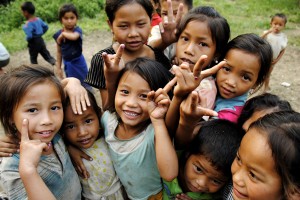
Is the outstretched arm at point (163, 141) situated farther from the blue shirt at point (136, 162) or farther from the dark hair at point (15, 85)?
the dark hair at point (15, 85)

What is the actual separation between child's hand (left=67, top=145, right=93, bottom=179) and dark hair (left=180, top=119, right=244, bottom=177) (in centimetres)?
63

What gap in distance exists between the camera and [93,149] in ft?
6.26

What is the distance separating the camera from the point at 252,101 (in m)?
1.83

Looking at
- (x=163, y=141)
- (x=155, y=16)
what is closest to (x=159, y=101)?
(x=163, y=141)

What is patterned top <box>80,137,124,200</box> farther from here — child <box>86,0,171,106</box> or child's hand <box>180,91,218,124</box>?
child's hand <box>180,91,218,124</box>

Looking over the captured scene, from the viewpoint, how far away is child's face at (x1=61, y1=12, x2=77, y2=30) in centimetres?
489

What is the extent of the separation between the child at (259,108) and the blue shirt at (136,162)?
0.54 metres

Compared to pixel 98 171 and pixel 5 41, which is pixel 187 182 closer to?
pixel 98 171

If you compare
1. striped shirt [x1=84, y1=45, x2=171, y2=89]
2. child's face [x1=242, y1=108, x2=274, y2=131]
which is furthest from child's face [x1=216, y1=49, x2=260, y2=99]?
striped shirt [x1=84, y1=45, x2=171, y2=89]

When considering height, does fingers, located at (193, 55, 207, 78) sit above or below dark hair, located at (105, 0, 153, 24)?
below

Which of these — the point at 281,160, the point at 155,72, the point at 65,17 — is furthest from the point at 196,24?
the point at 65,17

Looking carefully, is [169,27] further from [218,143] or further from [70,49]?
[70,49]

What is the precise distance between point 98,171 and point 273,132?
3.62ft

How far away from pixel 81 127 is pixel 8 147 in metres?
0.41
